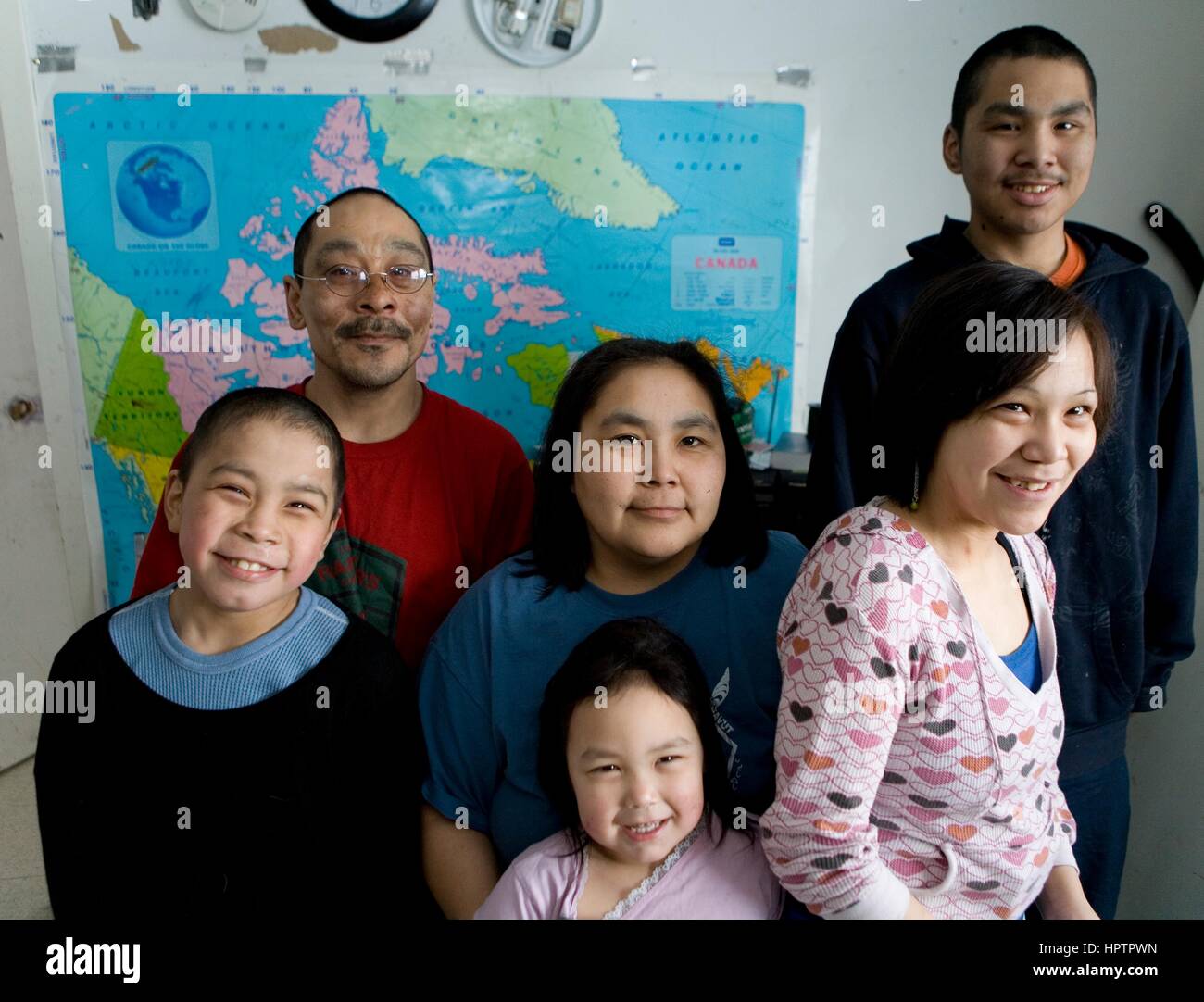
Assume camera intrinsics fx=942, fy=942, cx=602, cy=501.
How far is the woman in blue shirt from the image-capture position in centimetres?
115

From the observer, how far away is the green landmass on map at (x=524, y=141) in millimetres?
2508

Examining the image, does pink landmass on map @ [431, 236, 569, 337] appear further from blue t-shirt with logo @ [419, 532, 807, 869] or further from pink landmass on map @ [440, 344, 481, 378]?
blue t-shirt with logo @ [419, 532, 807, 869]

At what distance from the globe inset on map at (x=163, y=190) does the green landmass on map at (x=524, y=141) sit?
509 mm

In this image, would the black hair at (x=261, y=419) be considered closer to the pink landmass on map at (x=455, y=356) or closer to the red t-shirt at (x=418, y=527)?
the red t-shirt at (x=418, y=527)

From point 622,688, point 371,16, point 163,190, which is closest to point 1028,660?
point 622,688

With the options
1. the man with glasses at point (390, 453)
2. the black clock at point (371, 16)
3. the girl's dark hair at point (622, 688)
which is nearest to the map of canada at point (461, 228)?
the black clock at point (371, 16)

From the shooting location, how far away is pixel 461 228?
2.55 meters

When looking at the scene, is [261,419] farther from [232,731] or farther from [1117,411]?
[1117,411]

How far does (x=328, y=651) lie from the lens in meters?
1.20

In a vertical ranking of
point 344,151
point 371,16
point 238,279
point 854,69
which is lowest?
point 238,279

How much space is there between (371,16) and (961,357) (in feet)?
7.05

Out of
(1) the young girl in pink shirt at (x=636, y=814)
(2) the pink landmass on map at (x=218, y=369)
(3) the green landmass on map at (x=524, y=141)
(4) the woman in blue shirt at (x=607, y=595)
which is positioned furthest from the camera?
(2) the pink landmass on map at (x=218, y=369)
